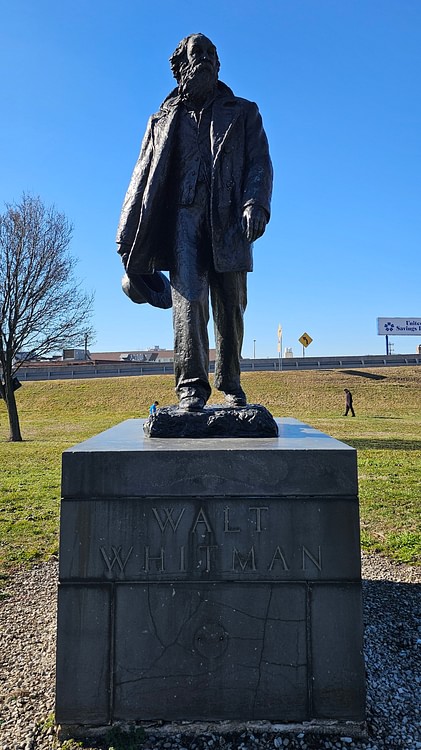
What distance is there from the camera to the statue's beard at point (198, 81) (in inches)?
150

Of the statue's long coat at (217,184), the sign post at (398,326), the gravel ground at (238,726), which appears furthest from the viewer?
the sign post at (398,326)

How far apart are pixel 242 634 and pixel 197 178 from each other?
274cm

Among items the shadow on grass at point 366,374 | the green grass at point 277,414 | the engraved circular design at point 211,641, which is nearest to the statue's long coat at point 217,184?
the engraved circular design at point 211,641

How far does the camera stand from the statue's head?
3809mm

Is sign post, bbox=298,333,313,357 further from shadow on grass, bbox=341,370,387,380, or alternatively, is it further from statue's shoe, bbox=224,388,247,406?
statue's shoe, bbox=224,388,247,406

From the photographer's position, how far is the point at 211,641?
8.85ft

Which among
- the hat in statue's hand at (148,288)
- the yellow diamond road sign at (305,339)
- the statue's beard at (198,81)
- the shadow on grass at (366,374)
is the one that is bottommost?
the shadow on grass at (366,374)

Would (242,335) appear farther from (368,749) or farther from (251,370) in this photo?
(251,370)

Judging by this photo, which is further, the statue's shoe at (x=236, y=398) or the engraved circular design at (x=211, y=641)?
the statue's shoe at (x=236, y=398)

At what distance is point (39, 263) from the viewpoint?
17.5 m

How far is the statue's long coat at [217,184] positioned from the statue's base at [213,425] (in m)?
1.00

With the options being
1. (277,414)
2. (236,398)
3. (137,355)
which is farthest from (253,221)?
(137,355)

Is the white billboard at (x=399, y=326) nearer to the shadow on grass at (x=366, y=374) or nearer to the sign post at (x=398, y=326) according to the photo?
the sign post at (x=398, y=326)

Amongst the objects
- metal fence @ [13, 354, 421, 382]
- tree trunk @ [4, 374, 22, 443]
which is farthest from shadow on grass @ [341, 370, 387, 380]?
tree trunk @ [4, 374, 22, 443]
